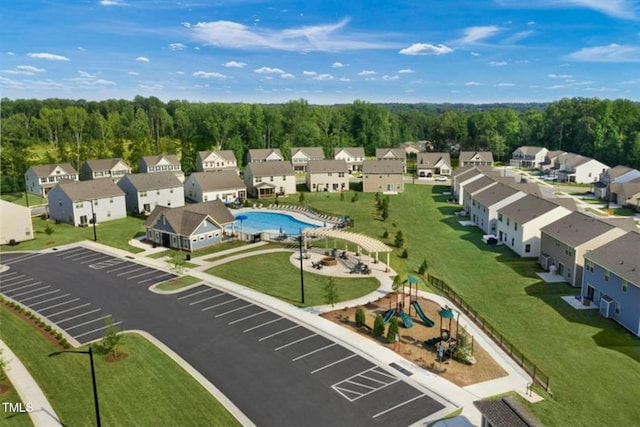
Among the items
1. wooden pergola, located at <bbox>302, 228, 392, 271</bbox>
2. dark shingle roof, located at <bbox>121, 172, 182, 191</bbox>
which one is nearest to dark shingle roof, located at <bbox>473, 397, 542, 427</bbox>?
wooden pergola, located at <bbox>302, 228, 392, 271</bbox>

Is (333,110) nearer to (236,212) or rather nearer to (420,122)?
(420,122)

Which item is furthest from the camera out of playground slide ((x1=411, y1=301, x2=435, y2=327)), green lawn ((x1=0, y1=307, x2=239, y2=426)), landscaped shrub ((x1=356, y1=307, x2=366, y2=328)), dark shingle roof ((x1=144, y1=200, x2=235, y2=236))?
dark shingle roof ((x1=144, y1=200, x2=235, y2=236))

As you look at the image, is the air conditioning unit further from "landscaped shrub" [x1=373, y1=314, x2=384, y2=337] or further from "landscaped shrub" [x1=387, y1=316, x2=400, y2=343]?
"landscaped shrub" [x1=373, y1=314, x2=384, y2=337]

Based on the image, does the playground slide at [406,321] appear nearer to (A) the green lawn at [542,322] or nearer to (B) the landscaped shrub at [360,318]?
(B) the landscaped shrub at [360,318]

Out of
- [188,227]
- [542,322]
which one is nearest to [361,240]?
[542,322]

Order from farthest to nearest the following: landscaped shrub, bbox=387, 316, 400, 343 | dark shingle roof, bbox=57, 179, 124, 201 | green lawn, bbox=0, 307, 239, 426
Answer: dark shingle roof, bbox=57, 179, 124, 201 < landscaped shrub, bbox=387, 316, 400, 343 < green lawn, bbox=0, 307, 239, 426

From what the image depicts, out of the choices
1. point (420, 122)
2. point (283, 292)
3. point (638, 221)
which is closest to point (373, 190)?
point (638, 221)
